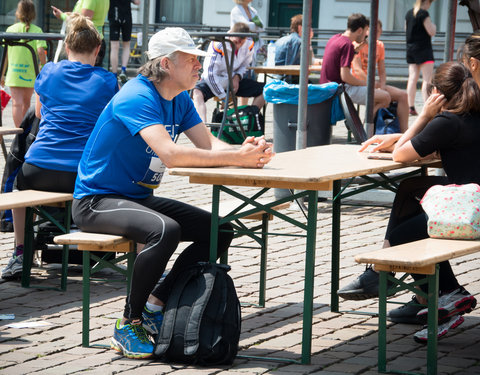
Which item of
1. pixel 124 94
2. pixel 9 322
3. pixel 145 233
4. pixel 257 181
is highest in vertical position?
pixel 124 94

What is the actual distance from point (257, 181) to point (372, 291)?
3.35 feet

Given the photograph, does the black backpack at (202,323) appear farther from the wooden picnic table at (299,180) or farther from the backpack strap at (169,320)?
the wooden picnic table at (299,180)

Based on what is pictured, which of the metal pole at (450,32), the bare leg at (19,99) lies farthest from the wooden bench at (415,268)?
the bare leg at (19,99)

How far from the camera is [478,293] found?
19.9 feet

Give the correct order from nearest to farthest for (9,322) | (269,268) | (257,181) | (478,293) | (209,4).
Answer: (257,181), (9,322), (478,293), (269,268), (209,4)

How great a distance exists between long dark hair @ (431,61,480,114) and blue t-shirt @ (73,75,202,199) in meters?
1.41

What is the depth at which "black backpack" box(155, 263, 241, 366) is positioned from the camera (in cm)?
454

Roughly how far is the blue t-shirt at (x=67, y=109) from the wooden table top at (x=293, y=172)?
1.44 m

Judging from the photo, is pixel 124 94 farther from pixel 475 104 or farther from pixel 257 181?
pixel 475 104

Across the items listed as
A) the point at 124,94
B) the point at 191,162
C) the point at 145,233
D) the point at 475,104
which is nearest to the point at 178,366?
the point at 145,233

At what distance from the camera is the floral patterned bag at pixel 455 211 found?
15.6 ft

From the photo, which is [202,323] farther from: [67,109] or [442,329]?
[67,109]

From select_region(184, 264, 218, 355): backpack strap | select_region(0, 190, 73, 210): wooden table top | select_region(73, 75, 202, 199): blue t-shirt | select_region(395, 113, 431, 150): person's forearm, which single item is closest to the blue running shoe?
select_region(184, 264, 218, 355): backpack strap

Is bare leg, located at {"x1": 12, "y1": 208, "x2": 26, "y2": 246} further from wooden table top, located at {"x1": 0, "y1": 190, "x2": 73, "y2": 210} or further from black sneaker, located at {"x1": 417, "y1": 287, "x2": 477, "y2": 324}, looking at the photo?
black sneaker, located at {"x1": 417, "y1": 287, "x2": 477, "y2": 324}
